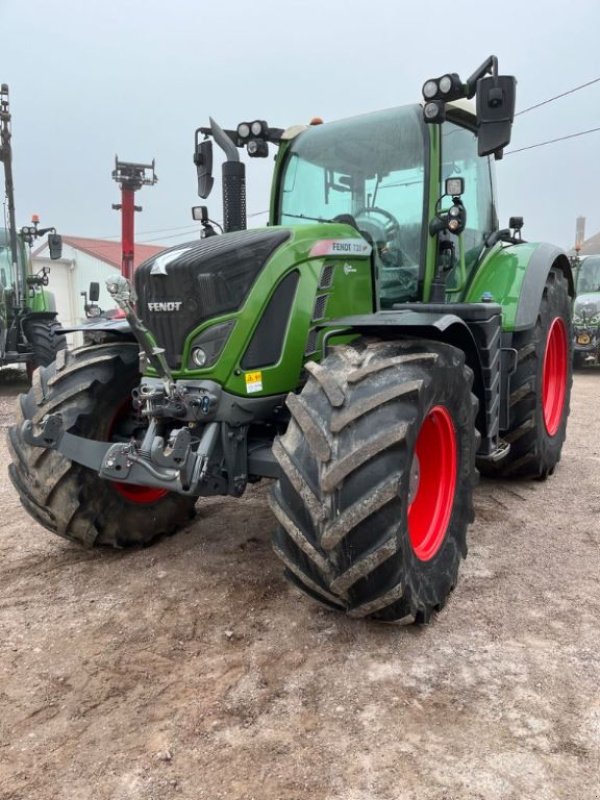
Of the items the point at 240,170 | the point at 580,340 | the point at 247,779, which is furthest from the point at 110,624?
the point at 580,340

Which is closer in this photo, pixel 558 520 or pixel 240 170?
pixel 240 170

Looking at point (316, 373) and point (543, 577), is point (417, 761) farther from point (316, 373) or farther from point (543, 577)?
point (543, 577)

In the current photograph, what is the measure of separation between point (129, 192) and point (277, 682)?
13.9m

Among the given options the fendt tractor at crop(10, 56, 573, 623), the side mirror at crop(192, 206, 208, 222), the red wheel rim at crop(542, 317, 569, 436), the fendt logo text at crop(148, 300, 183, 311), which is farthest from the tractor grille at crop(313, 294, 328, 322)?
the red wheel rim at crop(542, 317, 569, 436)

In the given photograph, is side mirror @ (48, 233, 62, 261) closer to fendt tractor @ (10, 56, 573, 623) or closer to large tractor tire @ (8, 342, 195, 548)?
fendt tractor @ (10, 56, 573, 623)

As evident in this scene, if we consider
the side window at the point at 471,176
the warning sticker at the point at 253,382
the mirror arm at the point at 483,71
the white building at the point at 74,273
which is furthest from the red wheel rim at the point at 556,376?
the white building at the point at 74,273

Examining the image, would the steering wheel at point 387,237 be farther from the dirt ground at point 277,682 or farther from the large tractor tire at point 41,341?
the large tractor tire at point 41,341

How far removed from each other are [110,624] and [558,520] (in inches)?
107

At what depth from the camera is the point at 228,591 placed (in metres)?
3.17

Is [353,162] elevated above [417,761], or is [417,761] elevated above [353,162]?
[353,162]

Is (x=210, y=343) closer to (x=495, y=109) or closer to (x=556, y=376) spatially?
(x=495, y=109)

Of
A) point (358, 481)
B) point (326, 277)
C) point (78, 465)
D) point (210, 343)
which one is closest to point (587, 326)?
point (326, 277)

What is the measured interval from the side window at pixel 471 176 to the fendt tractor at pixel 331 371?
2 centimetres

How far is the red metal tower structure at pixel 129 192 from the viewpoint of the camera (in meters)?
14.3
